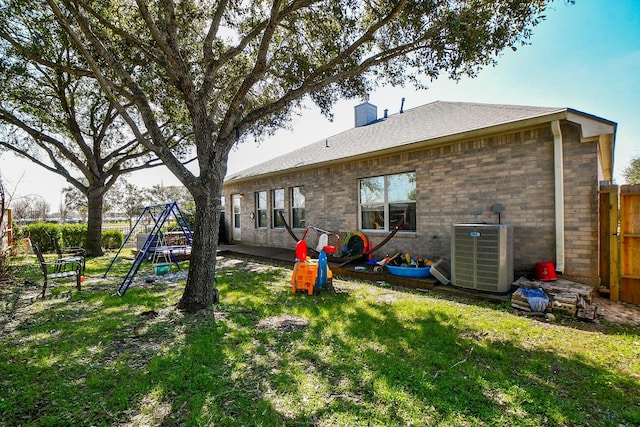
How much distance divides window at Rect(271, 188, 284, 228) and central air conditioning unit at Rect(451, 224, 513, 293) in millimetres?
7274

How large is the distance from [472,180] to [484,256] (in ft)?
6.08

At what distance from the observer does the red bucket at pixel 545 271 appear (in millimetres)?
5023

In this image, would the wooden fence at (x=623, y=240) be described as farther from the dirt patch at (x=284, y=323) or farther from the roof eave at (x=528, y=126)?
the dirt patch at (x=284, y=323)

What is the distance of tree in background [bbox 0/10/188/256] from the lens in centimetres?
862

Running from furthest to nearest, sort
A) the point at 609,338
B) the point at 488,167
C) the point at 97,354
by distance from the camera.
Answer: the point at 488,167 → the point at 609,338 → the point at 97,354

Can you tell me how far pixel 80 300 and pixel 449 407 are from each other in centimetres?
644

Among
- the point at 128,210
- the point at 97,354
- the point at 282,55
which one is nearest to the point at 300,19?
the point at 282,55

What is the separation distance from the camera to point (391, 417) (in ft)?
7.18

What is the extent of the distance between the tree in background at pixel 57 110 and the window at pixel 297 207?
4.98 metres

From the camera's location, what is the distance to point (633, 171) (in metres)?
24.1

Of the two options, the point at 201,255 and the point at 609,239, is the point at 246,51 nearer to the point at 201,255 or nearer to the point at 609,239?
the point at 201,255

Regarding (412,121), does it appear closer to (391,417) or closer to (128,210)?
(391,417)

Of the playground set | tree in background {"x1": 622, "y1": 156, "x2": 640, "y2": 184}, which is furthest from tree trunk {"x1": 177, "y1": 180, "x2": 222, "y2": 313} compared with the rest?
tree in background {"x1": 622, "y1": 156, "x2": 640, "y2": 184}

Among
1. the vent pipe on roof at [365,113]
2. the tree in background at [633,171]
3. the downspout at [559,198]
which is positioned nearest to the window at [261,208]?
the vent pipe on roof at [365,113]
